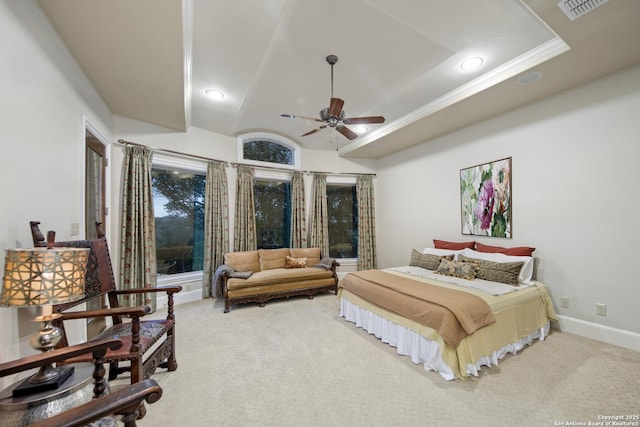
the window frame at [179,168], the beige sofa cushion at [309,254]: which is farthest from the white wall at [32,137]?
the beige sofa cushion at [309,254]

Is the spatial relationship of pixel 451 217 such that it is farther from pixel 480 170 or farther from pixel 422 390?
pixel 422 390

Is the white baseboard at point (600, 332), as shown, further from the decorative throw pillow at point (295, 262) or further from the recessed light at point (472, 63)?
the decorative throw pillow at point (295, 262)

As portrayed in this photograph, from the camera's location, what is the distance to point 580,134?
2891mm

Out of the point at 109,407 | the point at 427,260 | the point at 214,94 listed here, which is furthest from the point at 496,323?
the point at 214,94

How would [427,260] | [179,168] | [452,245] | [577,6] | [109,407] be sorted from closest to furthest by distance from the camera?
[109,407], [577,6], [427,260], [452,245], [179,168]

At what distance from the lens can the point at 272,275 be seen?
4.07 metres

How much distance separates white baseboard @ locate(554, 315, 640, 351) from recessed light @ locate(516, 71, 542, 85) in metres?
2.74

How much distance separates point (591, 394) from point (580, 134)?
265cm

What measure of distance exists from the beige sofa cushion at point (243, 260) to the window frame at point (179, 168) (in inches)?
25.5

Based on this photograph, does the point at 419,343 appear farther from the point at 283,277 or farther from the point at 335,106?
the point at 335,106

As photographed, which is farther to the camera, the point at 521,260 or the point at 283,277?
the point at 283,277

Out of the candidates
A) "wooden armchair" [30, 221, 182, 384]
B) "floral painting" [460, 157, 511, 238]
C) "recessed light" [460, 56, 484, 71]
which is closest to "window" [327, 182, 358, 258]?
"floral painting" [460, 157, 511, 238]

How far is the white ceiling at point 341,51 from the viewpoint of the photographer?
198 cm

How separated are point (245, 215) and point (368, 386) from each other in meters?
3.59
